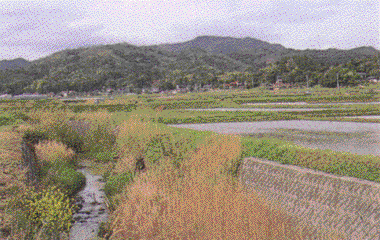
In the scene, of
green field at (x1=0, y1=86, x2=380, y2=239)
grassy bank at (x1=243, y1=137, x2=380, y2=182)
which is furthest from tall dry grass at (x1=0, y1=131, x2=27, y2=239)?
→ grassy bank at (x1=243, y1=137, x2=380, y2=182)

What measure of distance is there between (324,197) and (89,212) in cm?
886

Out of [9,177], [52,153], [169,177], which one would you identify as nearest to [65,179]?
[9,177]

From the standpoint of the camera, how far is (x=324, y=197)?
9.33m

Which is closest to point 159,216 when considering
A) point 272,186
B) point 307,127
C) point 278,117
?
point 272,186

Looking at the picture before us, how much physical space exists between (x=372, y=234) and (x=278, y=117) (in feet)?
99.0

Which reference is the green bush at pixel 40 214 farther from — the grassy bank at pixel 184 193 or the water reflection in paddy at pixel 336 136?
the water reflection in paddy at pixel 336 136

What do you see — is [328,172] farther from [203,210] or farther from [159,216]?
[159,216]

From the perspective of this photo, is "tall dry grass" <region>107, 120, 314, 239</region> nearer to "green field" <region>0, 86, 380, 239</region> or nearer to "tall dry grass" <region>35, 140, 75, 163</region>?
"green field" <region>0, 86, 380, 239</region>

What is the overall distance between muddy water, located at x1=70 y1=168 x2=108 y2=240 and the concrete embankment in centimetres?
588

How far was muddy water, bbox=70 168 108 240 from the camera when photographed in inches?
463

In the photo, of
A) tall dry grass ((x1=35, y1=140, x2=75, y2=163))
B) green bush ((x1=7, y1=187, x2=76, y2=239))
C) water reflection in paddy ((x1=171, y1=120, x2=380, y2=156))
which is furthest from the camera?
water reflection in paddy ((x1=171, y1=120, x2=380, y2=156))

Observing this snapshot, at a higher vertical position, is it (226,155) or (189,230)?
(226,155)

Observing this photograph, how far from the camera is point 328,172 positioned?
9.95 metres

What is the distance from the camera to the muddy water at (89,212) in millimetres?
11750
